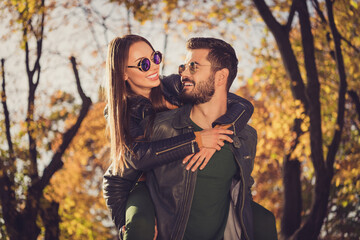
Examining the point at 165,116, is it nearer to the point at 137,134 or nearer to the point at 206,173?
the point at 137,134

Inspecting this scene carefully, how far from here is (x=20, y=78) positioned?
34.7 feet

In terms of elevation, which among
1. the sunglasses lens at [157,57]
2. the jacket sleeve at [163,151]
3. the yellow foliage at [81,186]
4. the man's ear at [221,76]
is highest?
the sunglasses lens at [157,57]

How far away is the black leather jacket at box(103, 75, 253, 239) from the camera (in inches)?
142

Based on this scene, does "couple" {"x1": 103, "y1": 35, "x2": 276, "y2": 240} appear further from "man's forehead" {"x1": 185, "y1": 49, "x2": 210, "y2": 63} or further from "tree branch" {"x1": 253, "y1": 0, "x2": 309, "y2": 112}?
"tree branch" {"x1": 253, "y1": 0, "x2": 309, "y2": 112}

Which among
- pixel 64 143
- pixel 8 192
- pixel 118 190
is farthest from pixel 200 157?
pixel 8 192

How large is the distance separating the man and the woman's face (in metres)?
0.32

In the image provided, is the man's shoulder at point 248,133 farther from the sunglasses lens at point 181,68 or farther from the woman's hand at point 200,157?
the sunglasses lens at point 181,68

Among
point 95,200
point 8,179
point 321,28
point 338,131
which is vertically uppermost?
point 321,28

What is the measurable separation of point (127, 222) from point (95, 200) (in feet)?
60.9

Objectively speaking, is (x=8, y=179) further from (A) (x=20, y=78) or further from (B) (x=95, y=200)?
(B) (x=95, y=200)

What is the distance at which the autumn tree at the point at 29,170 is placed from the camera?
888 centimetres

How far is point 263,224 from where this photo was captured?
3930 millimetres

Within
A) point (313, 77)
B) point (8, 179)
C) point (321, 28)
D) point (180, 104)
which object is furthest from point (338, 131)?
point (8, 179)

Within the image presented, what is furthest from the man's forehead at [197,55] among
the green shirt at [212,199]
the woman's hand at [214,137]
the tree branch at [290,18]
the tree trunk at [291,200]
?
the tree trunk at [291,200]
